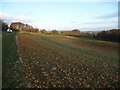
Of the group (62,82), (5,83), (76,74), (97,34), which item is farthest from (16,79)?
(97,34)

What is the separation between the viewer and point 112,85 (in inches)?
168

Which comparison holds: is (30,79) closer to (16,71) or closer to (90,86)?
(16,71)

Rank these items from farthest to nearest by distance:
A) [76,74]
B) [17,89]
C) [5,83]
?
1. [76,74]
2. [5,83]
3. [17,89]

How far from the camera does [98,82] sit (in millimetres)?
4324

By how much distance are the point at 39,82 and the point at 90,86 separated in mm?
2388

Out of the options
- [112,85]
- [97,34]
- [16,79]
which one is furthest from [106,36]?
[16,79]

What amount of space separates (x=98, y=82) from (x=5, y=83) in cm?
445

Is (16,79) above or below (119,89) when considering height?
above

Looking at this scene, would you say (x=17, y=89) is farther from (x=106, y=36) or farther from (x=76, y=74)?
(x=106, y=36)

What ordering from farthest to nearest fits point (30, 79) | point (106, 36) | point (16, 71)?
point (106, 36)
point (16, 71)
point (30, 79)

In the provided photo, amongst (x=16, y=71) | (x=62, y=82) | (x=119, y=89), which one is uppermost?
(x=16, y=71)

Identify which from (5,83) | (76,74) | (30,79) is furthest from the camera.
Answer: (76,74)

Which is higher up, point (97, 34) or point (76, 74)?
point (97, 34)

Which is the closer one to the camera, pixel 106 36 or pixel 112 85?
pixel 112 85
